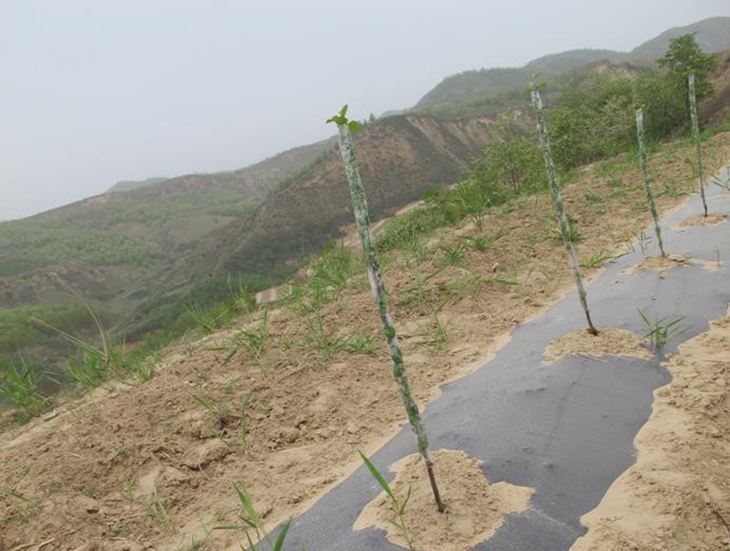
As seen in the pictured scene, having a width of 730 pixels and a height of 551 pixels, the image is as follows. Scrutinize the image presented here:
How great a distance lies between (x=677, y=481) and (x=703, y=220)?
4.27m

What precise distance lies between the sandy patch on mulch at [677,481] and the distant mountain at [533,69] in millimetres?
82124

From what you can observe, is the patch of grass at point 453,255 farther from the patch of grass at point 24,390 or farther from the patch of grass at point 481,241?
the patch of grass at point 24,390

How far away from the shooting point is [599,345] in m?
2.84

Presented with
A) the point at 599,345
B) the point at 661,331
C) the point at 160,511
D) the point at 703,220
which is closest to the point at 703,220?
the point at 703,220

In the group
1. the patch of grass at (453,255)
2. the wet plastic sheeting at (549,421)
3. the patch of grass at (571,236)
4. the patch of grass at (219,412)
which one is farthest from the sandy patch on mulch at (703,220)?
the patch of grass at (219,412)

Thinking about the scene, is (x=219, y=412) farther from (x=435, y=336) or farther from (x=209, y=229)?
(x=209, y=229)

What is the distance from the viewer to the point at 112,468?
2684mm

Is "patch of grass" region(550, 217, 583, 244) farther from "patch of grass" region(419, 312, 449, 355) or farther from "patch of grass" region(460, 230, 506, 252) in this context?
"patch of grass" region(419, 312, 449, 355)

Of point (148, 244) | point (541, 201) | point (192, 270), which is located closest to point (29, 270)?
point (148, 244)

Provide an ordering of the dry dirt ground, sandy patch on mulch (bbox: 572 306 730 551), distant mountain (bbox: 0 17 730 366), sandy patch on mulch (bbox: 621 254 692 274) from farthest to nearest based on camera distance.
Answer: distant mountain (bbox: 0 17 730 366) → sandy patch on mulch (bbox: 621 254 692 274) → the dry dirt ground → sandy patch on mulch (bbox: 572 306 730 551)

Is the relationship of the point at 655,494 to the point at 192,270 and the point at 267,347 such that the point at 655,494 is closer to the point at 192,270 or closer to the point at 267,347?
the point at 267,347

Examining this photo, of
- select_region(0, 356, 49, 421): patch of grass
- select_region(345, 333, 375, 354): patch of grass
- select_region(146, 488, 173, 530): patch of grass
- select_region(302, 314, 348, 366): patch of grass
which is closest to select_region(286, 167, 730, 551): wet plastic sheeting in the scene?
select_region(146, 488, 173, 530): patch of grass

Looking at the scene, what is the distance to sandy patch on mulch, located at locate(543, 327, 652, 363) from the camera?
8.94ft

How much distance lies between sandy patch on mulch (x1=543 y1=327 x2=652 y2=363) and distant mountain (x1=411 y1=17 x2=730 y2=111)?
8125 cm
